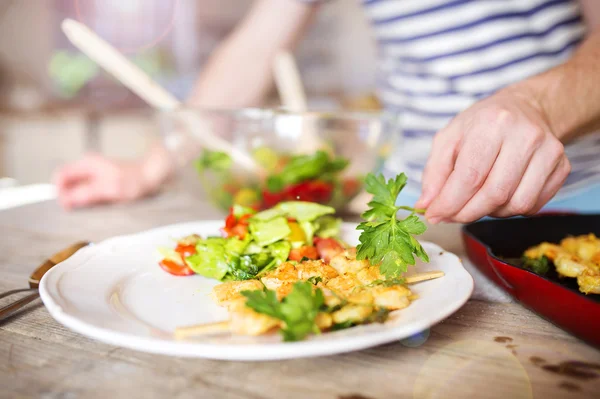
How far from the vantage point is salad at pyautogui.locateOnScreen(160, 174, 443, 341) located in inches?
23.7

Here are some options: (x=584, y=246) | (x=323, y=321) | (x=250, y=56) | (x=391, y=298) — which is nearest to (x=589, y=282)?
(x=584, y=246)

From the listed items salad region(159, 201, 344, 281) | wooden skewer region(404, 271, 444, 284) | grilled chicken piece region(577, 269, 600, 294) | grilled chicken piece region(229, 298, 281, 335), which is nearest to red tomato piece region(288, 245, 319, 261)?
salad region(159, 201, 344, 281)

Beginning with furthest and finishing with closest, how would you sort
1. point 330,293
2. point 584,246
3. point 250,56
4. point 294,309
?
1. point 250,56
2. point 584,246
3. point 330,293
4. point 294,309

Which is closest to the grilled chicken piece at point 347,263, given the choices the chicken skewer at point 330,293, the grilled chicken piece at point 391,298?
the chicken skewer at point 330,293

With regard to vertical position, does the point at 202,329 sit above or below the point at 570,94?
below

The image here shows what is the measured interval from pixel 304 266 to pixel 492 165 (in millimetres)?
340

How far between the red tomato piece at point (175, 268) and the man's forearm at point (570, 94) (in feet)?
2.26

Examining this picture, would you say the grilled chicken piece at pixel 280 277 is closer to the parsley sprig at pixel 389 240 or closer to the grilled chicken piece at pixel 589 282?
the parsley sprig at pixel 389 240

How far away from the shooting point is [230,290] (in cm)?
75

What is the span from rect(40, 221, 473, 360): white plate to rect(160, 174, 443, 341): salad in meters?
0.02

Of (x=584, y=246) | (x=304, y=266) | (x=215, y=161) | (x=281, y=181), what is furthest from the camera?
(x=215, y=161)

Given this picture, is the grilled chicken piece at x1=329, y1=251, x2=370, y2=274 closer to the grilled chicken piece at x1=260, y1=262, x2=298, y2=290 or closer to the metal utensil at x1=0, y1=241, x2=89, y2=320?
the grilled chicken piece at x1=260, y1=262, x2=298, y2=290

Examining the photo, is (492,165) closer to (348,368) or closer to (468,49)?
(348,368)

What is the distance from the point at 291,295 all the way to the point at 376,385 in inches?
5.4
